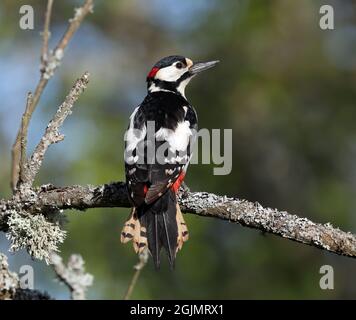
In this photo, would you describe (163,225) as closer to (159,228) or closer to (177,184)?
(159,228)

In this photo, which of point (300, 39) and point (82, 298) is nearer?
point (82, 298)

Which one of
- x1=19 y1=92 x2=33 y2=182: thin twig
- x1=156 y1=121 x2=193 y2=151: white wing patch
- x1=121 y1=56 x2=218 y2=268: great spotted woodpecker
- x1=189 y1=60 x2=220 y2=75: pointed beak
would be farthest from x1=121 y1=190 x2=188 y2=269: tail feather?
x1=189 y1=60 x2=220 y2=75: pointed beak

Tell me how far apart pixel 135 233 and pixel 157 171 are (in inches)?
15.5

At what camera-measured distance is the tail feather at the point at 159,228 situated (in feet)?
14.2

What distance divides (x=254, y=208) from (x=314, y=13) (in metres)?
5.89

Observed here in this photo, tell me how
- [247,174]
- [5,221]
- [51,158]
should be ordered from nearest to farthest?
[5,221] → [51,158] → [247,174]

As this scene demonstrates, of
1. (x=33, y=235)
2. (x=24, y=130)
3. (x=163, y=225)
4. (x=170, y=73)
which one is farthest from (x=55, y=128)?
(x=170, y=73)

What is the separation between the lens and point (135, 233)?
432 centimetres

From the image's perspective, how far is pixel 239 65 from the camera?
A: 30.6ft

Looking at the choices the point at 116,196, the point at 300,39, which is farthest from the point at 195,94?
the point at 116,196

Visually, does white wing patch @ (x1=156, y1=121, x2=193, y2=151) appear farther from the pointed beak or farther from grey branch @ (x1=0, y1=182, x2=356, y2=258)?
the pointed beak

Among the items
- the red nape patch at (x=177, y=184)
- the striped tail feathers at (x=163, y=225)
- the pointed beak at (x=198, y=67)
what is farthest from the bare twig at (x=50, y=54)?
the pointed beak at (x=198, y=67)
